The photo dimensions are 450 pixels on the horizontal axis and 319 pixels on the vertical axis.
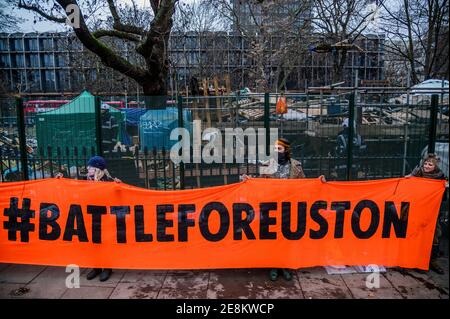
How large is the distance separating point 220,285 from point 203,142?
3.47 metres

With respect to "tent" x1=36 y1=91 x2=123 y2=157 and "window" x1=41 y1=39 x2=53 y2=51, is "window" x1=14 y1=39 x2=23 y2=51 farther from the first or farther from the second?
"tent" x1=36 y1=91 x2=123 y2=157

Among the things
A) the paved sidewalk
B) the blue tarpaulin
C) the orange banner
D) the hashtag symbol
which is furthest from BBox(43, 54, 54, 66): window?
the orange banner

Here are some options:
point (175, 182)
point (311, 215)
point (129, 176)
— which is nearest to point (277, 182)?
point (311, 215)

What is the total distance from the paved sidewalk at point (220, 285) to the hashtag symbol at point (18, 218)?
1.91 ft

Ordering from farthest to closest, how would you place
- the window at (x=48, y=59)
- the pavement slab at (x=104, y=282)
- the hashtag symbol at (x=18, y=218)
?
the window at (x=48, y=59) < the hashtag symbol at (x=18, y=218) < the pavement slab at (x=104, y=282)

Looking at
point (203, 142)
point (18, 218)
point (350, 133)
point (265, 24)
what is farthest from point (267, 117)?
point (265, 24)

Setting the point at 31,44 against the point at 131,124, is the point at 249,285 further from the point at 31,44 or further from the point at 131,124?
the point at 31,44

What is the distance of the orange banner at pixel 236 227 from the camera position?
501cm

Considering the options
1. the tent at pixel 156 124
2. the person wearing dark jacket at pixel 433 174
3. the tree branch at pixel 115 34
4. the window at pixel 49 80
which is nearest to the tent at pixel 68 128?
the tent at pixel 156 124

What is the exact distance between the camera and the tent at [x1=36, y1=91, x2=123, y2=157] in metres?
7.67

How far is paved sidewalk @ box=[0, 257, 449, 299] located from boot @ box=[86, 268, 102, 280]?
8 cm

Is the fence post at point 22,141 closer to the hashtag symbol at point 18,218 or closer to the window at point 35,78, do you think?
the hashtag symbol at point 18,218

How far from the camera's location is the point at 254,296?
4.55 meters

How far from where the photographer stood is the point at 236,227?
16.5ft
